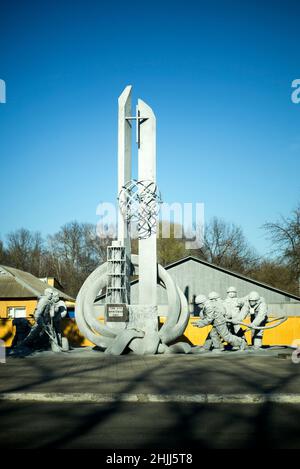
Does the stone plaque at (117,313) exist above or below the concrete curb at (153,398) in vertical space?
above

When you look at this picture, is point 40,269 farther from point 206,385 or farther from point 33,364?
point 206,385

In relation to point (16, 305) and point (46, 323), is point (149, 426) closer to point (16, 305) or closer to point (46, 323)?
point (46, 323)

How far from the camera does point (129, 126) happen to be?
1852cm

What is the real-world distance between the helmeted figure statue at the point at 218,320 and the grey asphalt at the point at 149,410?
3489mm

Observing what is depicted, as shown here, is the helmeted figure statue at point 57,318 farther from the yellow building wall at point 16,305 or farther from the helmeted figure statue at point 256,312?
the yellow building wall at point 16,305

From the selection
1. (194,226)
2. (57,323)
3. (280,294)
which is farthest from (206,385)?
(194,226)

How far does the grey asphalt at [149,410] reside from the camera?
20.0ft

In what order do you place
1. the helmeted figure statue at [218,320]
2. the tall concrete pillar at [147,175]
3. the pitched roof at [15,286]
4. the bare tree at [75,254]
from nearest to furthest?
1. the helmeted figure statue at [218,320]
2. the tall concrete pillar at [147,175]
3. the pitched roof at [15,286]
4. the bare tree at [75,254]

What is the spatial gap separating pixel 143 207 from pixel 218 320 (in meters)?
4.47

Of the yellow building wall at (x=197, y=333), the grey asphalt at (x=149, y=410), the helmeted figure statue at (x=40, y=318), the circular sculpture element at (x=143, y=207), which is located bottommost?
the yellow building wall at (x=197, y=333)

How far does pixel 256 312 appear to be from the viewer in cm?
1750

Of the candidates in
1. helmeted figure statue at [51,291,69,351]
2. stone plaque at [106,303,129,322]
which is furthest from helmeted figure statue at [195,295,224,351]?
helmeted figure statue at [51,291,69,351]

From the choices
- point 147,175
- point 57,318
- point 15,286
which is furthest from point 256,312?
point 15,286

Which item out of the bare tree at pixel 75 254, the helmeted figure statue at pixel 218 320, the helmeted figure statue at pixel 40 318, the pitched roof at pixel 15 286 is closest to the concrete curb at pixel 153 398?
the helmeted figure statue at pixel 218 320
